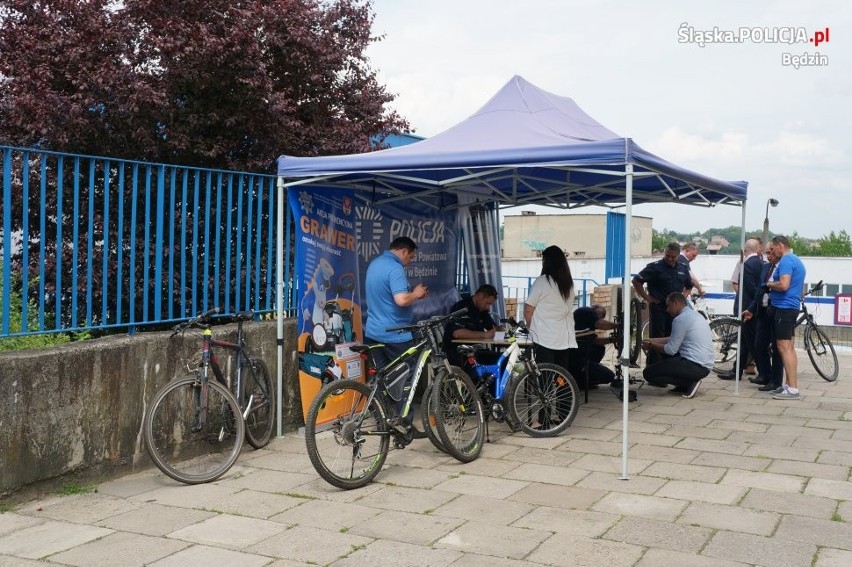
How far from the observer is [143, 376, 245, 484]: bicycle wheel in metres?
6.20

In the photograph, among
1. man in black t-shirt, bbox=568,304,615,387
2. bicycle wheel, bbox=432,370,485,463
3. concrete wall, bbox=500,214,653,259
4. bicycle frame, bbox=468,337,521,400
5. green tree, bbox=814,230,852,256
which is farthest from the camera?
green tree, bbox=814,230,852,256

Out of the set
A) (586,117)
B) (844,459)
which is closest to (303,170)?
(586,117)

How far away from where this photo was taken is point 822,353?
1136 centimetres

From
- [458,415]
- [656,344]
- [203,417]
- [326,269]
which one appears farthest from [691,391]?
[203,417]

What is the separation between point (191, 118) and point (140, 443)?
3.86 m

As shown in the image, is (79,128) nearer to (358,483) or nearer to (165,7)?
(165,7)

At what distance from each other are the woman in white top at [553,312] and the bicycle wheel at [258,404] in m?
2.36

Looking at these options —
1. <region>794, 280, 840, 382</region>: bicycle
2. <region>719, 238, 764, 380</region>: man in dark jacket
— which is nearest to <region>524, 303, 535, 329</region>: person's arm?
<region>719, 238, 764, 380</region>: man in dark jacket

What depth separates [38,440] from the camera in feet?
18.4

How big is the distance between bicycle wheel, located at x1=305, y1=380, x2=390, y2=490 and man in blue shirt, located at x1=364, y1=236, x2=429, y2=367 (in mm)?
1117

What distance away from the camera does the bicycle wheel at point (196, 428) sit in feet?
20.3

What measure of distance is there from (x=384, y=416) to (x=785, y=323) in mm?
5486

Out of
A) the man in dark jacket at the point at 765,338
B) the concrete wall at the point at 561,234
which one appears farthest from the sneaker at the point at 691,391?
the concrete wall at the point at 561,234

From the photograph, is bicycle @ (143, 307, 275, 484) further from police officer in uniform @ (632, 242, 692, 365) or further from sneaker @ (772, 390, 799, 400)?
sneaker @ (772, 390, 799, 400)
